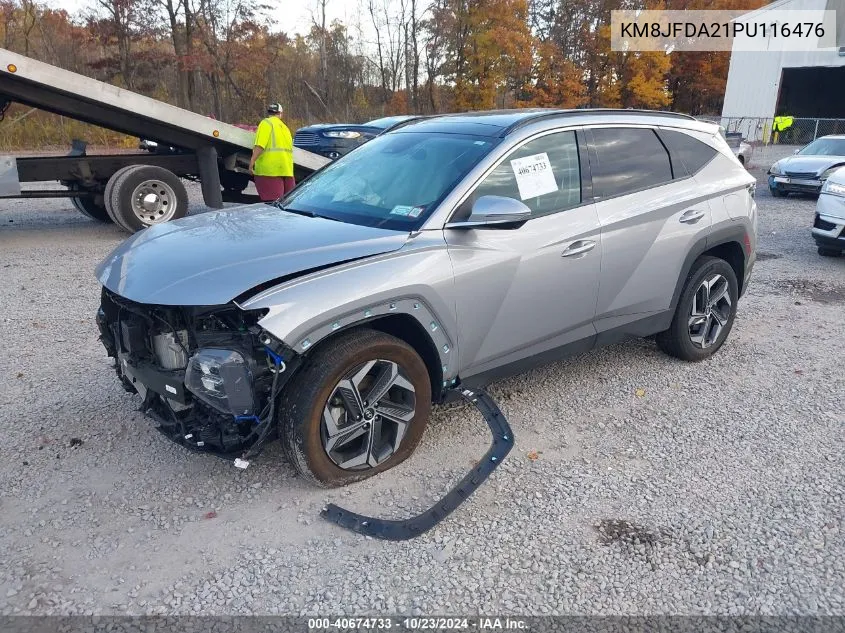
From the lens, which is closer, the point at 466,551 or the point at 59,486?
the point at 466,551

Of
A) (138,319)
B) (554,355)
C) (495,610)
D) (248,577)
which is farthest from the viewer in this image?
(554,355)

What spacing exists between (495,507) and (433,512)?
0.32 meters

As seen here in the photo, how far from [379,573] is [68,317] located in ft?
14.6

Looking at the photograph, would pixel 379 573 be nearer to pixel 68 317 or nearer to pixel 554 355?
pixel 554 355

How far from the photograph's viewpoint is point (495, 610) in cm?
243

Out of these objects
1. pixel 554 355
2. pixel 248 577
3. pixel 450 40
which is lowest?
pixel 248 577

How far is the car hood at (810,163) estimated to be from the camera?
13344 mm

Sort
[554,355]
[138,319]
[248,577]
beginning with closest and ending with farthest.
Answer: [248,577], [138,319], [554,355]

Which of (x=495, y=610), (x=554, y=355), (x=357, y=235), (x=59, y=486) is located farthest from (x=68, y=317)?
(x=495, y=610)

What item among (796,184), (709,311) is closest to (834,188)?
(709,311)

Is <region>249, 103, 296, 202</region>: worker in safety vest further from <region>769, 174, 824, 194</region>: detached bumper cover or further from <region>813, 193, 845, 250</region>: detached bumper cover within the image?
<region>769, 174, 824, 194</region>: detached bumper cover

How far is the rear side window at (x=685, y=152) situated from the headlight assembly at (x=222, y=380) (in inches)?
129

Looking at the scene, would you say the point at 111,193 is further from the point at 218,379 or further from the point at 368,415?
the point at 368,415

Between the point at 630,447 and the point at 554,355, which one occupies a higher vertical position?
the point at 554,355
